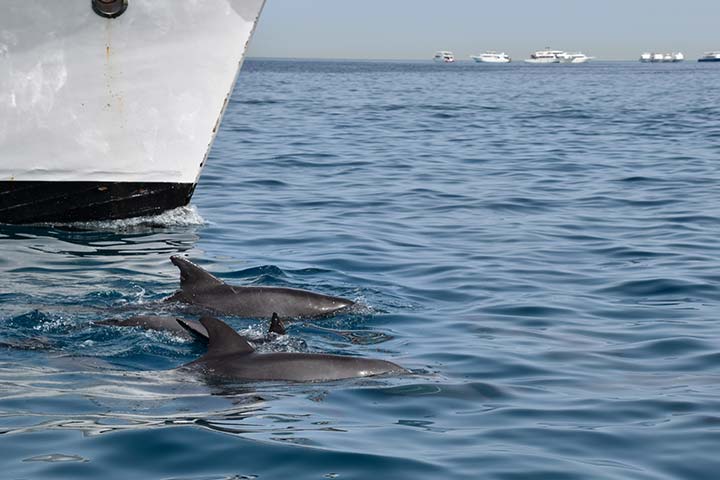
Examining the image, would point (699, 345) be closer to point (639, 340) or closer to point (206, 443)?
point (639, 340)

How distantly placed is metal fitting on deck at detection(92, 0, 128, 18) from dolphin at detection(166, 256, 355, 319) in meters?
4.67

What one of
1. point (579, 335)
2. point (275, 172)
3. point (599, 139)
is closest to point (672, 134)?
point (599, 139)

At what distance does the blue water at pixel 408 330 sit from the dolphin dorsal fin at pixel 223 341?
33 cm

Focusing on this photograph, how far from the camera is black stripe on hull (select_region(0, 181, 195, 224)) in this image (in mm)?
15180

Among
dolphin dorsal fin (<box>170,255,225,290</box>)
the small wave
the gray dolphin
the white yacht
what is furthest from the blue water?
the white yacht

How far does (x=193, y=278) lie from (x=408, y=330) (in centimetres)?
202

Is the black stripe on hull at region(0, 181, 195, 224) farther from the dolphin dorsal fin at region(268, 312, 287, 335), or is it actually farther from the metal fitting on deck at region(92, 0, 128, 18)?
the dolphin dorsal fin at region(268, 312, 287, 335)

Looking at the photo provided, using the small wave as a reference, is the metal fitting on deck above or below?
above

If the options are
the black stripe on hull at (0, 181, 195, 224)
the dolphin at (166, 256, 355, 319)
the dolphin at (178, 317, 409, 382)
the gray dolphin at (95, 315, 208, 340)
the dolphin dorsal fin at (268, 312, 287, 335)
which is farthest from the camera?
the black stripe on hull at (0, 181, 195, 224)

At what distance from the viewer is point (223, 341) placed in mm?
8555

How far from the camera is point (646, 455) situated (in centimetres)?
704

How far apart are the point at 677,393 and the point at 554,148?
2054 cm

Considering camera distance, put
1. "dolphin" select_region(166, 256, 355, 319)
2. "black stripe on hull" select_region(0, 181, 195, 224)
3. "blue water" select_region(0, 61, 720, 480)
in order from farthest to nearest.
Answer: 1. "black stripe on hull" select_region(0, 181, 195, 224)
2. "dolphin" select_region(166, 256, 355, 319)
3. "blue water" select_region(0, 61, 720, 480)

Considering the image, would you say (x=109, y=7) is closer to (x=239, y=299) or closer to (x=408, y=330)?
(x=239, y=299)
